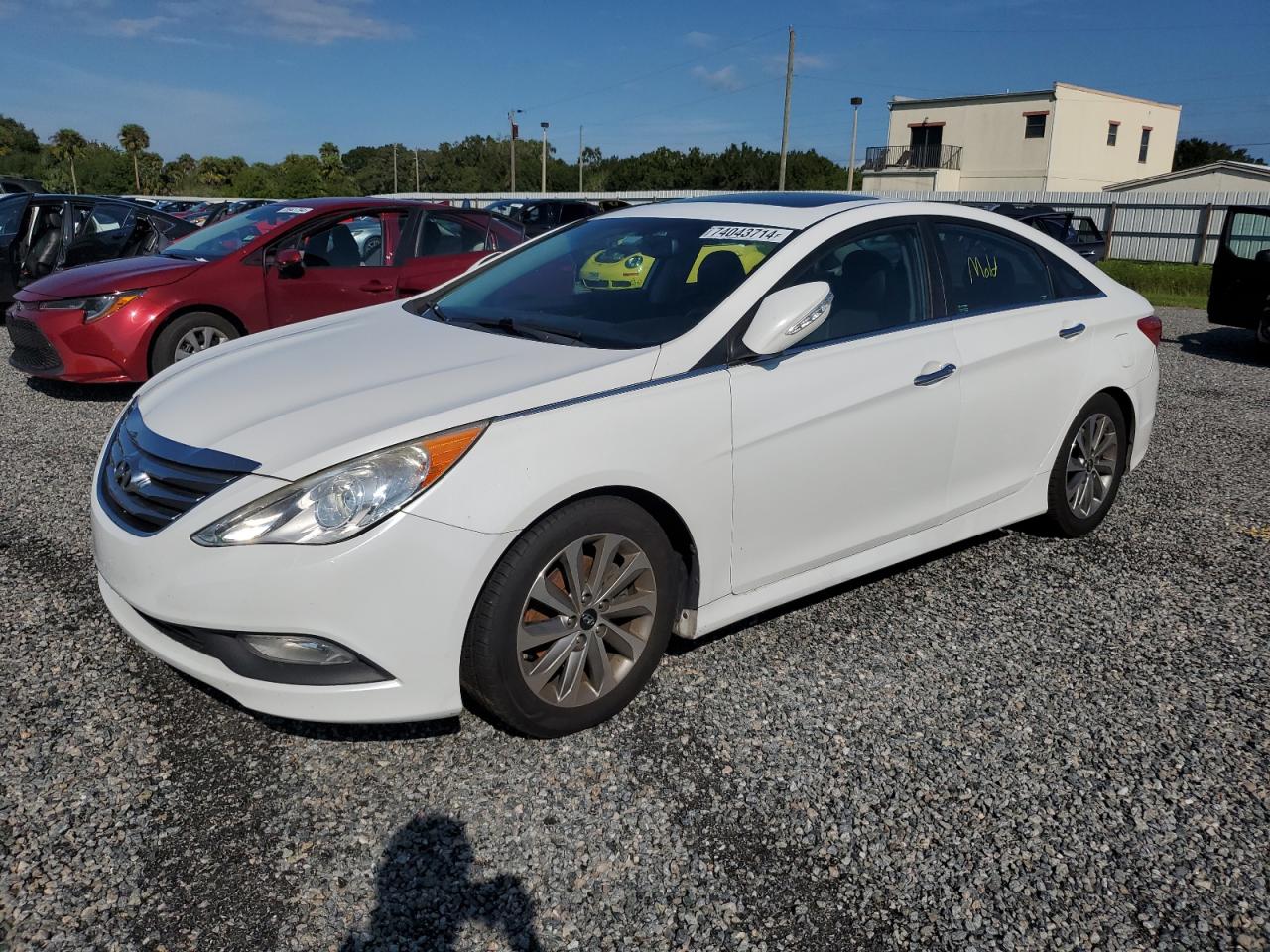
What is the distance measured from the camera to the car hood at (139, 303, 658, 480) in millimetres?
2703

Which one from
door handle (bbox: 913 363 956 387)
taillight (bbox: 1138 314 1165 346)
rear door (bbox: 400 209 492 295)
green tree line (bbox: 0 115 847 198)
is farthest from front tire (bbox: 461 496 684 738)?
green tree line (bbox: 0 115 847 198)

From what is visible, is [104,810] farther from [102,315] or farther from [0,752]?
[102,315]

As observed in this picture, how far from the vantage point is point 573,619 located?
292 centimetres

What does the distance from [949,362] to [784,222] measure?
2.75 feet

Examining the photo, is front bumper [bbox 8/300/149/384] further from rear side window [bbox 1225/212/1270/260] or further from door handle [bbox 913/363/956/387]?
rear side window [bbox 1225/212/1270/260]

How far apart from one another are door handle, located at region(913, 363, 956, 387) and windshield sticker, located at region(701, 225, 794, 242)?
0.72 meters

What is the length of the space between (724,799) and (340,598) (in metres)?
1.19

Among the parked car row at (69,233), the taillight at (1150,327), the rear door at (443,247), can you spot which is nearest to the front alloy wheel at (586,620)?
the taillight at (1150,327)

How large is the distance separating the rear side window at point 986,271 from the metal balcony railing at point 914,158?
174 feet

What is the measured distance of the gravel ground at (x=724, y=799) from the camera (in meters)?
2.32

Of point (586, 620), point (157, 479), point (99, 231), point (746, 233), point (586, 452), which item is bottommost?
point (586, 620)

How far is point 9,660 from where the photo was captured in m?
3.46

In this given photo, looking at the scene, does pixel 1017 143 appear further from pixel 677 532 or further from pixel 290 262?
pixel 677 532

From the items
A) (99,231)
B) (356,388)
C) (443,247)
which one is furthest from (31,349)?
(356,388)
